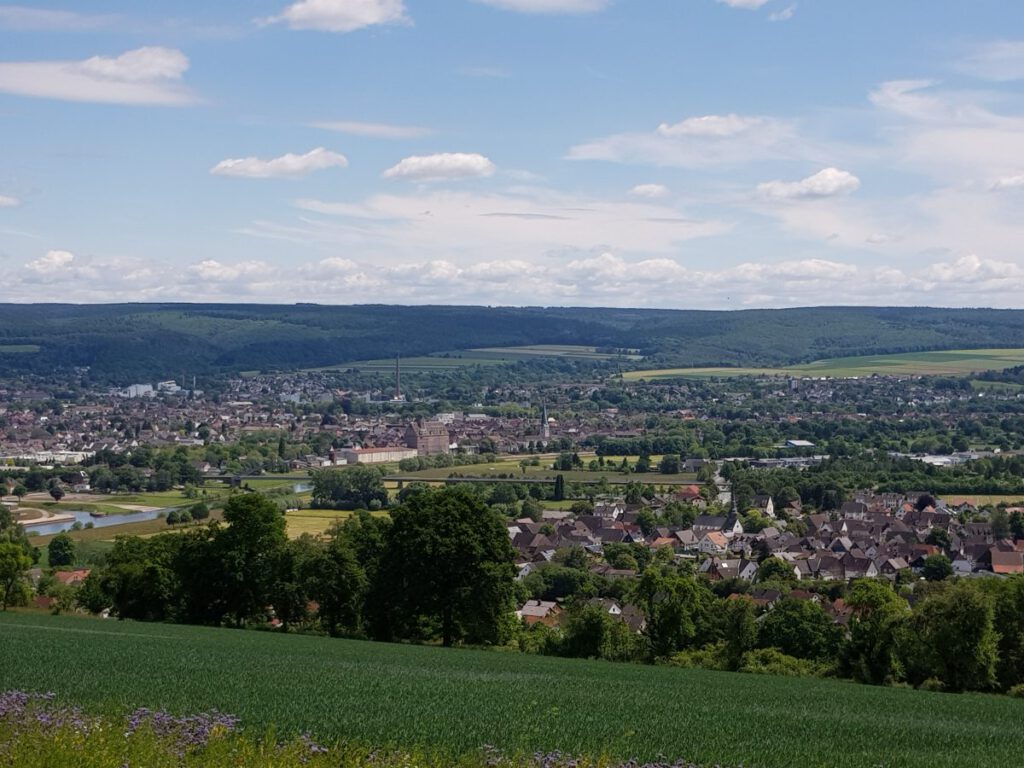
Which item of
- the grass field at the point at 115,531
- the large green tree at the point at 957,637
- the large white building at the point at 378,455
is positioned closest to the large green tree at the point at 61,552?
the grass field at the point at 115,531

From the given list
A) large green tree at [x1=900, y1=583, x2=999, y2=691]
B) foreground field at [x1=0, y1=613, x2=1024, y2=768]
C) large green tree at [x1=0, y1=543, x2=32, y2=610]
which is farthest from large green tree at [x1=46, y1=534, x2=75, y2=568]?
large green tree at [x1=900, y1=583, x2=999, y2=691]

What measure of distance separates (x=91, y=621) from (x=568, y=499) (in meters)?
65.7

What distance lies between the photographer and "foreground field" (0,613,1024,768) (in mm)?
12258

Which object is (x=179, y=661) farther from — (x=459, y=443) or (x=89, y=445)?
(x=89, y=445)

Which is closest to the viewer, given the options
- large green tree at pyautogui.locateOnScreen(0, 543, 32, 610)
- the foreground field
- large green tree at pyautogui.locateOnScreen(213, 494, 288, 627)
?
the foreground field

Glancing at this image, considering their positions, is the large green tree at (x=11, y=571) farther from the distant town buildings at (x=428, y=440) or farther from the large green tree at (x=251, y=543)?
the distant town buildings at (x=428, y=440)

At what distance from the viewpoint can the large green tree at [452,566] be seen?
31266 mm

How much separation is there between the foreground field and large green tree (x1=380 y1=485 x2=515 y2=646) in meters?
7.10

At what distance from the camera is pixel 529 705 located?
587 inches

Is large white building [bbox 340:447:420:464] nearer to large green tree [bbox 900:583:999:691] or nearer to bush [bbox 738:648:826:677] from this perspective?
bush [bbox 738:648:826:677]

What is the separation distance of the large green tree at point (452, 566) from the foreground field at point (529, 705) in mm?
7101

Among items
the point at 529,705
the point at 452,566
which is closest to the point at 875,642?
the point at 452,566

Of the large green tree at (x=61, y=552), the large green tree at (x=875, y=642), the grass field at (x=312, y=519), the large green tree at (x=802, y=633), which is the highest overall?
the large green tree at (x=875, y=642)

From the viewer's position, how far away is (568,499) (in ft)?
319
